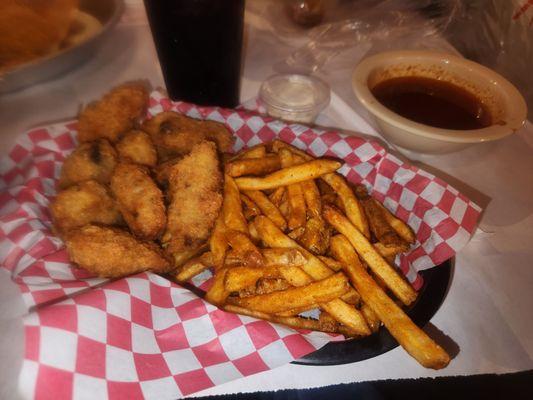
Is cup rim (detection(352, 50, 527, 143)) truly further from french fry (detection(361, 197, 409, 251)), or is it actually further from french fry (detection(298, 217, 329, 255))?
french fry (detection(298, 217, 329, 255))

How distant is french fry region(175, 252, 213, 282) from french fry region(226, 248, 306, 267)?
4.3 inches

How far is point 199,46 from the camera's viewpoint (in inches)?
64.2

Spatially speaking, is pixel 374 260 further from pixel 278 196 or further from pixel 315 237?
pixel 278 196

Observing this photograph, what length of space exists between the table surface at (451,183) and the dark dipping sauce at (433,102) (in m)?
0.20

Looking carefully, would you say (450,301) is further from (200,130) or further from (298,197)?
(200,130)

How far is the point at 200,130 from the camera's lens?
163 centimetres

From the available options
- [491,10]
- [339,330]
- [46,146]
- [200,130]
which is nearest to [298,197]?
[339,330]

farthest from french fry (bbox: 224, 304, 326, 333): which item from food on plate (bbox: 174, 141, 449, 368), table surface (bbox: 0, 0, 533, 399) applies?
table surface (bbox: 0, 0, 533, 399)

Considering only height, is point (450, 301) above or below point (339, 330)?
below

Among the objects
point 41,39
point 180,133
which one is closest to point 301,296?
point 180,133

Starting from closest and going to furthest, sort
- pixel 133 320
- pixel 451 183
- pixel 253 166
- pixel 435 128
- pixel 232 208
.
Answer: pixel 133 320
pixel 232 208
pixel 253 166
pixel 435 128
pixel 451 183

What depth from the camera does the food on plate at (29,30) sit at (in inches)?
78.4

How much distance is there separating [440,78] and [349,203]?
1.05 m

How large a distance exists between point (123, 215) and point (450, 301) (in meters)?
1.16
